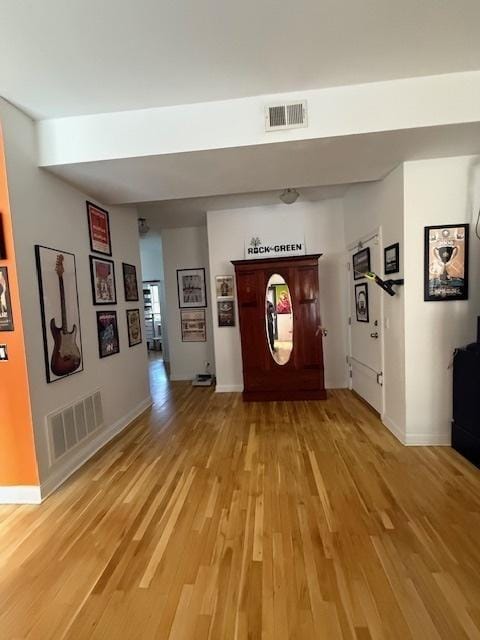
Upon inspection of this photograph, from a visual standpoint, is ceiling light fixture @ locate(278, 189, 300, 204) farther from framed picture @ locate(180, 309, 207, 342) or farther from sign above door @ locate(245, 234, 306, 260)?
framed picture @ locate(180, 309, 207, 342)

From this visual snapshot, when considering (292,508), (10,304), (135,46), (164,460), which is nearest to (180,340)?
(164,460)

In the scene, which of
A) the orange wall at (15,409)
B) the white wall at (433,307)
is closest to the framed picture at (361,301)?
the white wall at (433,307)

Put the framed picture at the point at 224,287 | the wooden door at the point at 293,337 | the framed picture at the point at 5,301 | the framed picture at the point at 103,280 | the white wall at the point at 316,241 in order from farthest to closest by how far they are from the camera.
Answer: the framed picture at the point at 224,287 → the white wall at the point at 316,241 → the wooden door at the point at 293,337 → the framed picture at the point at 103,280 → the framed picture at the point at 5,301

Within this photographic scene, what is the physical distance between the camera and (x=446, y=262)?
266 cm

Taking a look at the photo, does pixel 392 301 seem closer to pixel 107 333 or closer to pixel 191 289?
pixel 107 333

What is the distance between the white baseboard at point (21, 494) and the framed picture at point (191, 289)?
3747 mm

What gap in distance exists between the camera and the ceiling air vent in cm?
220

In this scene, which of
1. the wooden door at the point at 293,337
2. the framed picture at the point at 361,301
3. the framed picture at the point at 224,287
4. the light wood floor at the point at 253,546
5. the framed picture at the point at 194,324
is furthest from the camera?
the framed picture at the point at 194,324

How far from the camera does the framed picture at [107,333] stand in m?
3.22

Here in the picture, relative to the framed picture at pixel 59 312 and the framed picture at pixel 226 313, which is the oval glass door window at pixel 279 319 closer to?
the framed picture at pixel 226 313

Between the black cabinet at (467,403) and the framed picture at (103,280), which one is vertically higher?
the framed picture at (103,280)

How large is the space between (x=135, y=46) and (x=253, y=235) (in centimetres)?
299

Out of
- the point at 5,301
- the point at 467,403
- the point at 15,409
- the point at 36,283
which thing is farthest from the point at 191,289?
the point at 467,403

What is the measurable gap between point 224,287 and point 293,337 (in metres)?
1.39
